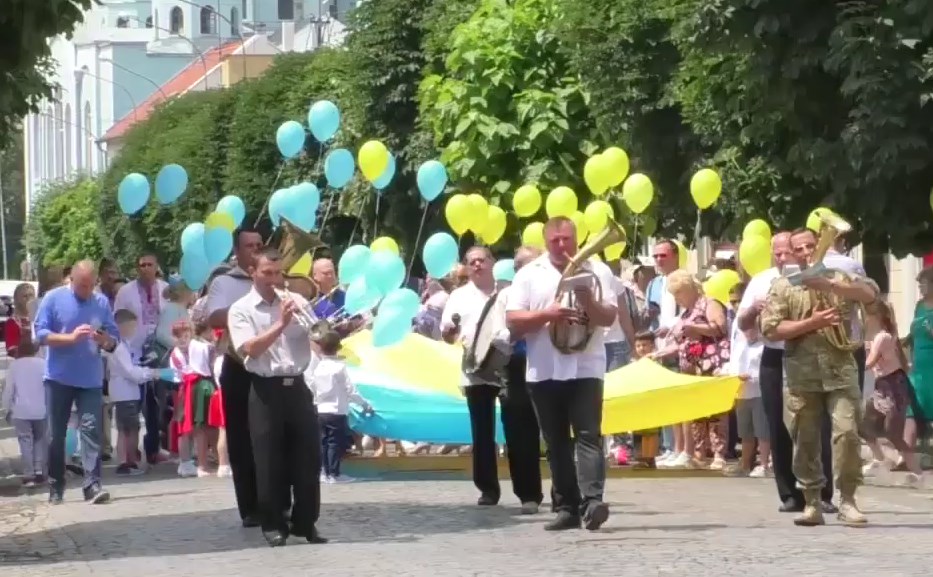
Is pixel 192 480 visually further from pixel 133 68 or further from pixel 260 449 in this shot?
pixel 133 68

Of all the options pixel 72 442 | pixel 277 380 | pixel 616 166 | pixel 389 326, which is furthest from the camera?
pixel 616 166

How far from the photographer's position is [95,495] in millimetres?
16469

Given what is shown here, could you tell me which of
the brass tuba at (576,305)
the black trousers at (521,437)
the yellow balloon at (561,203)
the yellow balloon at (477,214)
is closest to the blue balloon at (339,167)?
the yellow balloon at (477,214)

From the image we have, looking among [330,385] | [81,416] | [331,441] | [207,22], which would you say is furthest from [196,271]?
[207,22]

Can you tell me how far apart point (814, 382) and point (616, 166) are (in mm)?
9769

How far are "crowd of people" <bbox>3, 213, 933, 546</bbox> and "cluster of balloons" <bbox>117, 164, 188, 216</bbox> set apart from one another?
2.30 metres

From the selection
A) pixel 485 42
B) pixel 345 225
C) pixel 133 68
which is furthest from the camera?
pixel 133 68

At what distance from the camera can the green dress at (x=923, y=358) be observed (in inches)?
693

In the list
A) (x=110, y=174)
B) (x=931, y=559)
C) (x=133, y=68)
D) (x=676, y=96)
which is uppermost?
(x=133, y=68)

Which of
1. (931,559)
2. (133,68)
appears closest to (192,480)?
Result: (931,559)

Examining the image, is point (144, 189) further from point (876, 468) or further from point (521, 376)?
point (521, 376)

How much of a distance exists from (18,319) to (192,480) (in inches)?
121

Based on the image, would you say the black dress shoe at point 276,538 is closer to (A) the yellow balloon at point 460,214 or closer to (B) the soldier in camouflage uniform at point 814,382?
(B) the soldier in camouflage uniform at point 814,382

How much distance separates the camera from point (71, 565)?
1249 cm
